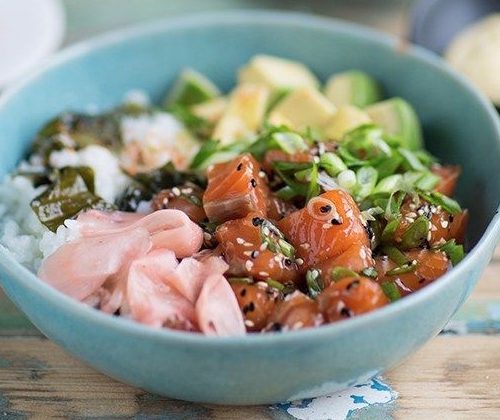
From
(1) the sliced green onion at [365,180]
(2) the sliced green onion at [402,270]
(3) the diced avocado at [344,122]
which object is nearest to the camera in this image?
(2) the sliced green onion at [402,270]

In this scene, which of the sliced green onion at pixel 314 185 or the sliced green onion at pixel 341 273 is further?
the sliced green onion at pixel 314 185

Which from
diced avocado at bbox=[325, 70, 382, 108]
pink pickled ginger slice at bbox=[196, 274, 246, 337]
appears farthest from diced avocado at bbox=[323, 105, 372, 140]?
pink pickled ginger slice at bbox=[196, 274, 246, 337]

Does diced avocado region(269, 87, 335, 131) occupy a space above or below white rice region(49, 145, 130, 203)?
above

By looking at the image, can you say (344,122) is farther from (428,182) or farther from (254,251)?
(254,251)

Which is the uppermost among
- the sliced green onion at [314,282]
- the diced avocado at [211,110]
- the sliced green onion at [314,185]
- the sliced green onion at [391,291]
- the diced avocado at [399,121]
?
the diced avocado at [399,121]

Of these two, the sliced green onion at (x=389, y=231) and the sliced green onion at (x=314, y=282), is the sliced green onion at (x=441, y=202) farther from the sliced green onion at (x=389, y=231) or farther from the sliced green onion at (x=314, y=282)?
the sliced green onion at (x=314, y=282)

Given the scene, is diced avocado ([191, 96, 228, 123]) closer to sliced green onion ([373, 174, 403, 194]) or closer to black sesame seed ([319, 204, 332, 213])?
sliced green onion ([373, 174, 403, 194])

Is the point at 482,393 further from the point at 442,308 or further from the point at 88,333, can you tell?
the point at 88,333

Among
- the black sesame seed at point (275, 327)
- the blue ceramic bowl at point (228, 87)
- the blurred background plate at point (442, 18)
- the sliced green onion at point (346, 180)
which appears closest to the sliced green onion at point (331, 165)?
the sliced green onion at point (346, 180)
